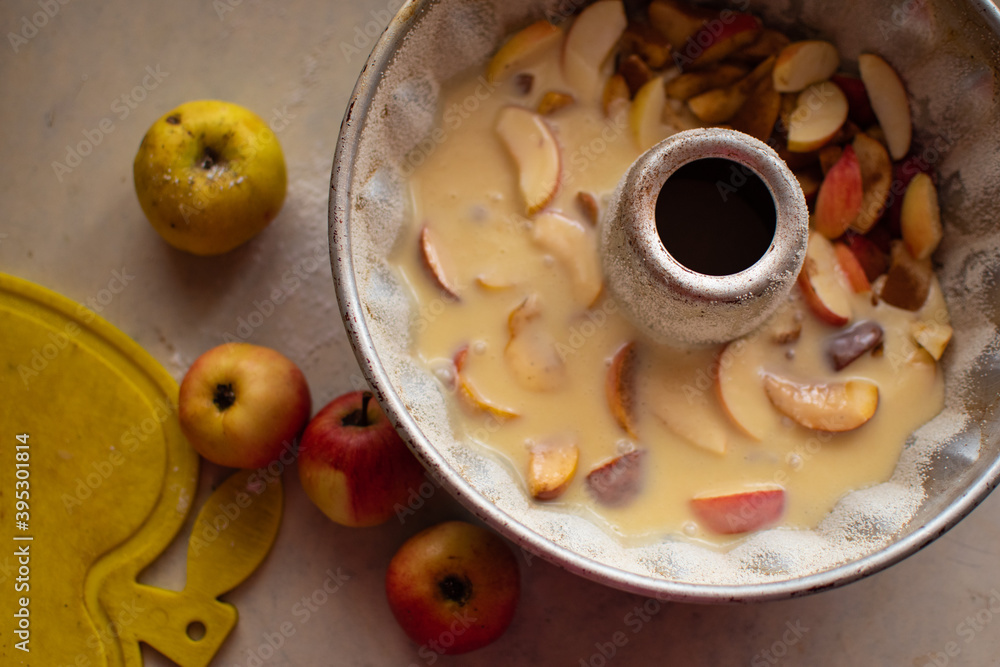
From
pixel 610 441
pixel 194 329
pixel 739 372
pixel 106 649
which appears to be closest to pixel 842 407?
pixel 739 372

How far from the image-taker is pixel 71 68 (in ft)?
4.32

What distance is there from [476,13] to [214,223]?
0.49m

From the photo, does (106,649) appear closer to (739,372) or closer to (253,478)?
(253,478)

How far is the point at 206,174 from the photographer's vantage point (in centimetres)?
115

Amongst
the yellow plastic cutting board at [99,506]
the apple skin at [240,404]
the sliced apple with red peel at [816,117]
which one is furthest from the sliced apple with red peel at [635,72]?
the yellow plastic cutting board at [99,506]

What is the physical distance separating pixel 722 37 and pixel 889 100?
248 mm

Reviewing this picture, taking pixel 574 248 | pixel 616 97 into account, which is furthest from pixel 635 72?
pixel 574 248

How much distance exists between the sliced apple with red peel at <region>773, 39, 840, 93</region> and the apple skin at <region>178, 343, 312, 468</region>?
825 millimetres

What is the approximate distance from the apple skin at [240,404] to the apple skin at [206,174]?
19 cm

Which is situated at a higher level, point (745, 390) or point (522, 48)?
point (522, 48)

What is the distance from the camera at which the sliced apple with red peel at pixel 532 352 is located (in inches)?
40.3

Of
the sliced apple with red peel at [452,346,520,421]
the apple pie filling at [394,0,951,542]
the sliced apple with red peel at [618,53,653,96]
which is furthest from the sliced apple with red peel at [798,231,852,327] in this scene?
the sliced apple with red peel at [452,346,520,421]

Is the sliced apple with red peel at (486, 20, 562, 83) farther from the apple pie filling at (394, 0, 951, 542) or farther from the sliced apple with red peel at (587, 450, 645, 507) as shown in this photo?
the sliced apple with red peel at (587, 450, 645, 507)

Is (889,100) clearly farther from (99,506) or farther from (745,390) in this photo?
(99,506)
